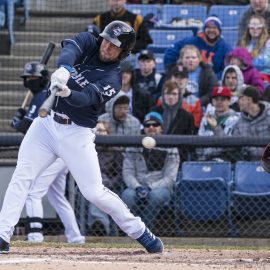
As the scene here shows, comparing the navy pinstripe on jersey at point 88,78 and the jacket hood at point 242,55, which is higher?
the navy pinstripe on jersey at point 88,78

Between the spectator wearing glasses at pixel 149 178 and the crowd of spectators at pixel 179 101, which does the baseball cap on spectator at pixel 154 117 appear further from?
the spectator wearing glasses at pixel 149 178

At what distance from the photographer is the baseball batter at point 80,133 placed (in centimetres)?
657

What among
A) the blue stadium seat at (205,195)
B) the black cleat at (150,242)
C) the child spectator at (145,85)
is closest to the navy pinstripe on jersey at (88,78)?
the black cleat at (150,242)

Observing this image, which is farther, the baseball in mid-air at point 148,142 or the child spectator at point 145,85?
the child spectator at point 145,85

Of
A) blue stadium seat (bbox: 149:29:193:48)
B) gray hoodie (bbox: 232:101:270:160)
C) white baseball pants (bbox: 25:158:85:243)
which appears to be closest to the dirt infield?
white baseball pants (bbox: 25:158:85:243)

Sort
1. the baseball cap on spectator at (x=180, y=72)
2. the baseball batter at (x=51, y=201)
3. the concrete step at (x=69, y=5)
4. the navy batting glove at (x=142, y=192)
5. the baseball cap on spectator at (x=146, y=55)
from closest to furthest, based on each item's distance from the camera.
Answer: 1. the baseball batter at (x=51, y=201)
2. the navy batting glove at (x=142, y=192)
3. the baseball cap on spectator at (x=180, y=72)
4. the baseball cap on spectator at (x=146, y=55)
5. the concrete step at (x=69, y=5)

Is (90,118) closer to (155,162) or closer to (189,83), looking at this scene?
(155,162)

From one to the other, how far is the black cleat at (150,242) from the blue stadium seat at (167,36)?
5.28m

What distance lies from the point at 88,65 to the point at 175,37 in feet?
17.5

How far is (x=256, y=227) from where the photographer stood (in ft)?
29.8

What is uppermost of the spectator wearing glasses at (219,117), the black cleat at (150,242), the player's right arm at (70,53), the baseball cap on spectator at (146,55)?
the player's right arm at (70,53)

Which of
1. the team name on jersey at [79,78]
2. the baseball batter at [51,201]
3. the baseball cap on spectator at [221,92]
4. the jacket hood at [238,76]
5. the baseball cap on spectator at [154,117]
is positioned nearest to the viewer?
the team name on jersey at [79,78]

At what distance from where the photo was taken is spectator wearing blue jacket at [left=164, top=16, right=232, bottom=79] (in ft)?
35.8

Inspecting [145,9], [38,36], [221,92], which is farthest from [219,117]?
[38,36]
